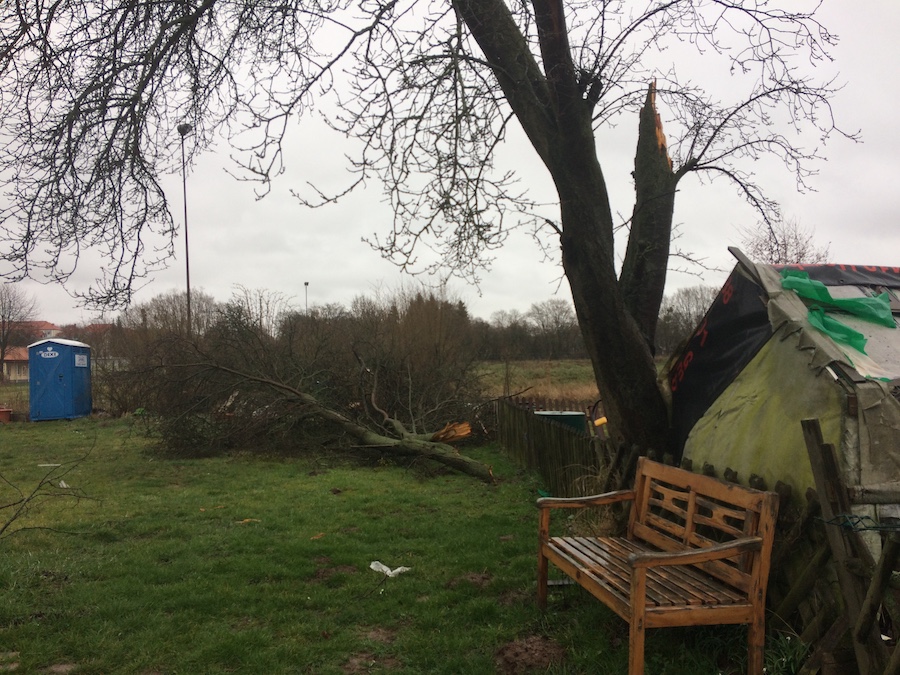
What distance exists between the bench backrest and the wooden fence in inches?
46.2

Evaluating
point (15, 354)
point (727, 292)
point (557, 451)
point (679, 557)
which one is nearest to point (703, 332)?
point (727, 292)

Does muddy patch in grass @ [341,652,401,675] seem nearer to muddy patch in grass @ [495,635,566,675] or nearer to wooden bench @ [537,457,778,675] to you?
muddy patch in grass @ [495,635,566,675]

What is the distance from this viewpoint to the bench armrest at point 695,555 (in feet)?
9.80

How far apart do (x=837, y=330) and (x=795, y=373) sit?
1.14 feet

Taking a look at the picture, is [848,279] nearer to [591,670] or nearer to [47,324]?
[591,670]

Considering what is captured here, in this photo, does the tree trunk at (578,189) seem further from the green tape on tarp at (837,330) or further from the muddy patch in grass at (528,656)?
the muddy patch in grass at (528,656)

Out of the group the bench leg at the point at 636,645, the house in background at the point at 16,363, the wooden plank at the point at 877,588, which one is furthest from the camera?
the house in background at the point at 16,363

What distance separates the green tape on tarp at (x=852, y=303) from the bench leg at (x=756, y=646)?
6.09ft

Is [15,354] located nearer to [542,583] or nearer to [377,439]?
[377,439]

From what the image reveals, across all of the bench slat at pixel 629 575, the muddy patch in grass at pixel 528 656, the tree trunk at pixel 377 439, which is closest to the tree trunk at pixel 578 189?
the bench slat at pixel 629 575

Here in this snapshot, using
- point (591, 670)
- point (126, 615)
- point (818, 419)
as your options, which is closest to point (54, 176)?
point (126, 615)

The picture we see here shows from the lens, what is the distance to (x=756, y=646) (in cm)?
305

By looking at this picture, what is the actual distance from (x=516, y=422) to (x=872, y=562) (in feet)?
27.2

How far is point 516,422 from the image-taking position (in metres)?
11.0
